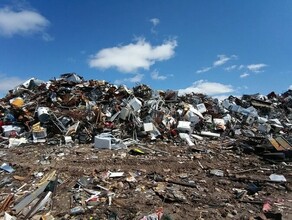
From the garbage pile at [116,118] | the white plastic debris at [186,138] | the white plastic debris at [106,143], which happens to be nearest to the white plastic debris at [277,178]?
the garbage pile at [116,118]

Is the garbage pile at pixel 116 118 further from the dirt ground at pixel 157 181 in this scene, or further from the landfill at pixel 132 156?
the dirt ground at pixel 157 181

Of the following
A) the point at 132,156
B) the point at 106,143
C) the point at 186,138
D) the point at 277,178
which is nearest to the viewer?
the point at 277,178

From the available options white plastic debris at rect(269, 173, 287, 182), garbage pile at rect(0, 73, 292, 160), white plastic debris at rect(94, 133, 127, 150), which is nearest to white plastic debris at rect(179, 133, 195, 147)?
garbage pile at rect(0, 73, 292, 160)

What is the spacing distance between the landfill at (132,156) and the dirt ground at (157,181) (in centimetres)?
2

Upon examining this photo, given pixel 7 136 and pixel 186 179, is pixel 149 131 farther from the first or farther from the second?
pixel 7 136

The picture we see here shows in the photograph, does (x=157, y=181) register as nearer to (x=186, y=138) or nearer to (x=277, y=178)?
(x=277, y=178)

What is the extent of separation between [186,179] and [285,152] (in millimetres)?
3775

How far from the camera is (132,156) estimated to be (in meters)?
8.57

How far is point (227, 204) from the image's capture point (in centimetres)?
572

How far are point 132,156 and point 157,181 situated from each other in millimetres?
1993

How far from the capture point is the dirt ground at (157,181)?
544 cm

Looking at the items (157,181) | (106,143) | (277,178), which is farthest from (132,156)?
(277,178)

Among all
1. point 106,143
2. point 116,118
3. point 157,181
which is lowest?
point 157,181

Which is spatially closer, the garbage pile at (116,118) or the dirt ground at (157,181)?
the dirt ground at (157,181)
